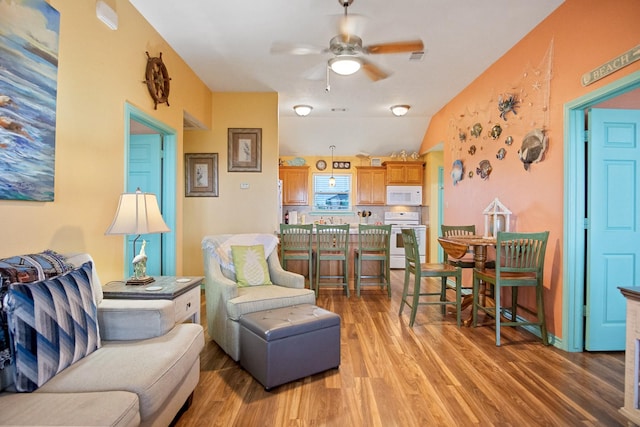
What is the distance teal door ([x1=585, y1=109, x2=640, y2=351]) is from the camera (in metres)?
2.68

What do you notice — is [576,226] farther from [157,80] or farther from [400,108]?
[157,80]

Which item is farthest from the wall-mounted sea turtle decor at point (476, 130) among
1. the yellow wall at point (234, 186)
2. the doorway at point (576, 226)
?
the yellow wall at point (234, 186)

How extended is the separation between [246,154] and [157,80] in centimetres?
179

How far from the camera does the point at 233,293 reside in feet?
8.25

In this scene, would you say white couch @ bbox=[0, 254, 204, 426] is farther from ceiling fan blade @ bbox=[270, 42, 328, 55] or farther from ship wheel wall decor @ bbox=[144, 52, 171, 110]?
ceiling fan blade @ bbox=[270, 42, 328, 55]

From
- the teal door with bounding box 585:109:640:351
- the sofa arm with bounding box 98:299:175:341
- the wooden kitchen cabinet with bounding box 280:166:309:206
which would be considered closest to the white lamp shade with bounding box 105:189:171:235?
the sofa arm with bounding box 98:299:175:341

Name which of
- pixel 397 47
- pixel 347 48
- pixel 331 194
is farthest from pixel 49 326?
pixel 331 194

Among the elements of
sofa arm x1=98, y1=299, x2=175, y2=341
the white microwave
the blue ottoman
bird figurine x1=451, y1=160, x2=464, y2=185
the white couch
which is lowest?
the blue ottoman

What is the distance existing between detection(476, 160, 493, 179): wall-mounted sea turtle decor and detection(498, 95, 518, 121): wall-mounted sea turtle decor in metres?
0.59

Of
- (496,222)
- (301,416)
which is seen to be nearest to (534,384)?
(301,416)

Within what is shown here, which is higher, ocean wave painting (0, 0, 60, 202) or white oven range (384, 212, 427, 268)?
ocean wave painting (0, 0, 60, 202)

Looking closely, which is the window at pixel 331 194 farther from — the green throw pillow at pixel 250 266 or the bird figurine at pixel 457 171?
the green throw pillow at pixel 250 266

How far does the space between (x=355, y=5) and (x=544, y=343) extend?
10.9 ft

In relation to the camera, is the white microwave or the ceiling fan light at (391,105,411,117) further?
the white microwave
